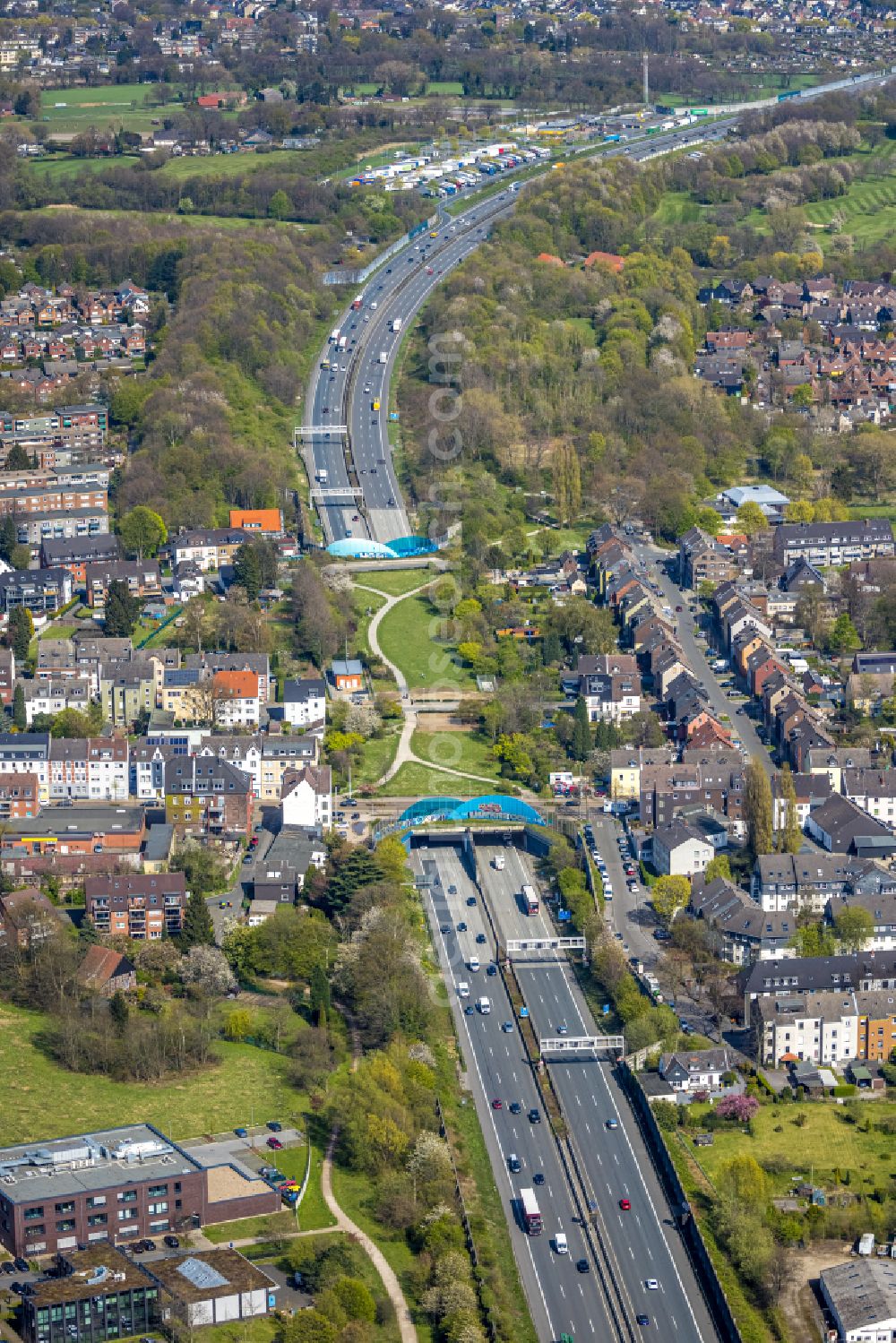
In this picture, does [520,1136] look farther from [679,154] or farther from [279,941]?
[679,154]

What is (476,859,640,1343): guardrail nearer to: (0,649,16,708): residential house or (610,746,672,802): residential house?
(610,746,672,802): residential house

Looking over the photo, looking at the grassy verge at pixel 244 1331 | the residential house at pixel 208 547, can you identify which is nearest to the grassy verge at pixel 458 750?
the residential house at pixel 208 547

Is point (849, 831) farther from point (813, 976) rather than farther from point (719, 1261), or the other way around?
point (719, 1261)

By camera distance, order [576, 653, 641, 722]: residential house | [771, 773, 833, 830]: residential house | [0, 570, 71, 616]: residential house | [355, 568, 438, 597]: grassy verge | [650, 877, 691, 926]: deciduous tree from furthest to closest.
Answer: [355, 568, 438, 597]: grassy verge
[0, 570, 71, 616]: residential house
[576, 653, 641, 722]: residential house
[771, 773, 833, 830]: residential house
[650, 877, 691, 926]: deciduous tree

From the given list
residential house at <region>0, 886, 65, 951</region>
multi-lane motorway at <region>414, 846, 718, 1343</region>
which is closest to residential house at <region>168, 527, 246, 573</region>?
multi-lane motorway at <region>414, 846, 718, 1343</region>

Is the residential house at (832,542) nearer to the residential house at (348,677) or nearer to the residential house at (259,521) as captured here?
the residential house at (348,677)

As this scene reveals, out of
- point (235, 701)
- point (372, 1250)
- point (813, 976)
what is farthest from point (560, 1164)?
point (235, 701)

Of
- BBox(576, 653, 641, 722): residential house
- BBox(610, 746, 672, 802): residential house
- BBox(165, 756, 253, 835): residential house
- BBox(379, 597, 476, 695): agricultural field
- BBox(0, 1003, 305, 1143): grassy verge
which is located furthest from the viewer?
BBox(379, 597, 476, 695): agricultural field
